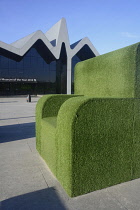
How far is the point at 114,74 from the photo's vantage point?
3.62 metres

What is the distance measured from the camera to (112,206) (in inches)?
98.9

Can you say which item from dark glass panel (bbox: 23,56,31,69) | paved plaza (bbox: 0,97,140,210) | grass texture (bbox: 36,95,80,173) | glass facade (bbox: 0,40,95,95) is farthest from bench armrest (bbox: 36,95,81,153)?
dark glass panel (bbox: 23,56,31,69)

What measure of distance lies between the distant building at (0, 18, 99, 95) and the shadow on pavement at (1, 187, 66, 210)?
33.0 meters

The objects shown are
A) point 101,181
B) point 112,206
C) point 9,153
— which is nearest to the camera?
point 112,206

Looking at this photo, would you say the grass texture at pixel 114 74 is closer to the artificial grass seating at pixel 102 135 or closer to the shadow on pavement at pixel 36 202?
the artificial grass seating at pixel 102 135

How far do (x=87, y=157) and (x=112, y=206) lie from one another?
74cm

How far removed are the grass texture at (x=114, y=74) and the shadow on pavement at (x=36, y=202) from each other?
6.86 feet

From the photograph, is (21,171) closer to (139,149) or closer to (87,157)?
(87,157)

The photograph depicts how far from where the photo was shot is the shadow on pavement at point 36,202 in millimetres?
2500

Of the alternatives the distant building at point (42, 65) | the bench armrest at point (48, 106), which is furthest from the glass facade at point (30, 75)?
the bench armrest at point (48, 106)

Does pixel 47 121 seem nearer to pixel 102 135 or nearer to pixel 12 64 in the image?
pixel 102 135

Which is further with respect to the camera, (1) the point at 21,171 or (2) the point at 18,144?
(2) the point at 18,144

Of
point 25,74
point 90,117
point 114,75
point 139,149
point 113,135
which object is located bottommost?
point 139,149

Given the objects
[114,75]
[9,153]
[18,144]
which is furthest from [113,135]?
[18,144]
